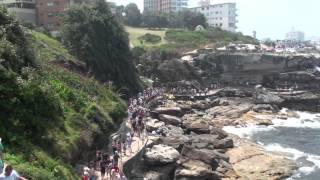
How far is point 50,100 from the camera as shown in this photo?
1025 inches

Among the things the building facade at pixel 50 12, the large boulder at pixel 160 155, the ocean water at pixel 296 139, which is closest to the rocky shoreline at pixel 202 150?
the large boulder at pixel 160 155

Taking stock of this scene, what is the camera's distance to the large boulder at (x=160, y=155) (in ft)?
117

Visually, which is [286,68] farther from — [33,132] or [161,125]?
[33,132]

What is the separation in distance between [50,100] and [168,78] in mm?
67706

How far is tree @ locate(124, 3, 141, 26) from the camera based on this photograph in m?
141

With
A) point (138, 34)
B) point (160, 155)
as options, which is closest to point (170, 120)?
point (160, 155)

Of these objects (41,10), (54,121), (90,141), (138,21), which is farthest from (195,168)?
(138,21)

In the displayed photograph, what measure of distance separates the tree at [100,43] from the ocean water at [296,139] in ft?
46.5

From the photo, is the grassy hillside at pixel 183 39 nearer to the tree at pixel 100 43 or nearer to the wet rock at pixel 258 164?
the tree at pixel 100 43

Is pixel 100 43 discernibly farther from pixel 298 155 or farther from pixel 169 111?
pixel 298 155

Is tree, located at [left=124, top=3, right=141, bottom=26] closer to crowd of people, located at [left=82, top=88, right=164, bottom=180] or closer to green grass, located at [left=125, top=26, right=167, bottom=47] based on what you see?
green grass, located at [left=125, top=26, right=167, bottom=47]

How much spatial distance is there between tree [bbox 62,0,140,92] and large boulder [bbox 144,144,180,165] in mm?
24490

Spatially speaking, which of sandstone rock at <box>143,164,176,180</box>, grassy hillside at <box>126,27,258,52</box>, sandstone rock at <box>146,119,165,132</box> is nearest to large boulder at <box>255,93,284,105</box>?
grassy hillside at <box>126,27,258,52</box>

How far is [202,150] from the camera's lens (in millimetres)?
41125
